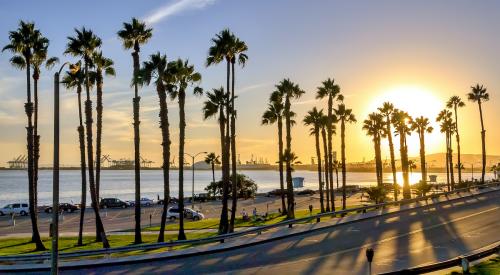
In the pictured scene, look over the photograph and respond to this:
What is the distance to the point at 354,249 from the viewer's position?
2681cm

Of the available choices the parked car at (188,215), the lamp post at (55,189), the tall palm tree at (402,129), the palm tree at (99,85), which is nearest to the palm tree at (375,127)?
the tall palm tree at (402,129)

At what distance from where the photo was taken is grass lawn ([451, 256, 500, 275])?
65.2 feet

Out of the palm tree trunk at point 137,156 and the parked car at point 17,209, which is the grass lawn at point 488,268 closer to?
the palm tree trunk at point 137,156

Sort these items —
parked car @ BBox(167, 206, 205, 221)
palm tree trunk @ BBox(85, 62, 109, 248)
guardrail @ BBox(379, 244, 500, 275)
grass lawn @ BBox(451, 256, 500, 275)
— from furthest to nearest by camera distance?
1. parked car @ BBox(167, 206, 205, 221)
2. palm tree trunk @ BBox(85, 62, 109, 248)
3. guardrail @ BBox(379, 244, 500, 275)
4. grass lawn @ BBox(451, 256, 500, 275)

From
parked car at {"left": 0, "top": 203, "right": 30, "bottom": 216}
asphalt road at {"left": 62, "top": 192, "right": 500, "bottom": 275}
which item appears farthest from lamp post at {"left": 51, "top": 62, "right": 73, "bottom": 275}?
parked car at {"left": 0, "top": 203, "right": 30, "bottom": 216}

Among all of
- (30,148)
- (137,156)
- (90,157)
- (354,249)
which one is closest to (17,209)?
(30,148)

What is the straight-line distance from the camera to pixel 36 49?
41031mm

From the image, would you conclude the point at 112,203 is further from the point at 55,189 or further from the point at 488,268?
the point at 488,268

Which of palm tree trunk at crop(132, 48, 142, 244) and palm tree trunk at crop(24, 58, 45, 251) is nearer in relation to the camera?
palm tree trunk at crop(132, 48, 142, 244)

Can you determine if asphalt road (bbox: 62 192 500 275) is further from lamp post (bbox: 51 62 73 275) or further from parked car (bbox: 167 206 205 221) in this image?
parked car (bbox: 167 206 205 221)

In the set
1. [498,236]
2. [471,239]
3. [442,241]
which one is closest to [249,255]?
[442,241]

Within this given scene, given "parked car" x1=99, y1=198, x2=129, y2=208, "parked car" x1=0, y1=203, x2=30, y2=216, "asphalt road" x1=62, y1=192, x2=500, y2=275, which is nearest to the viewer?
"asphalt road" x1=62, y1=192, x2=500, y2=275

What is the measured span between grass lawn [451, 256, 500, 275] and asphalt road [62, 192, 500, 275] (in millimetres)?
2253

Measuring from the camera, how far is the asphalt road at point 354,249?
22.4 m
